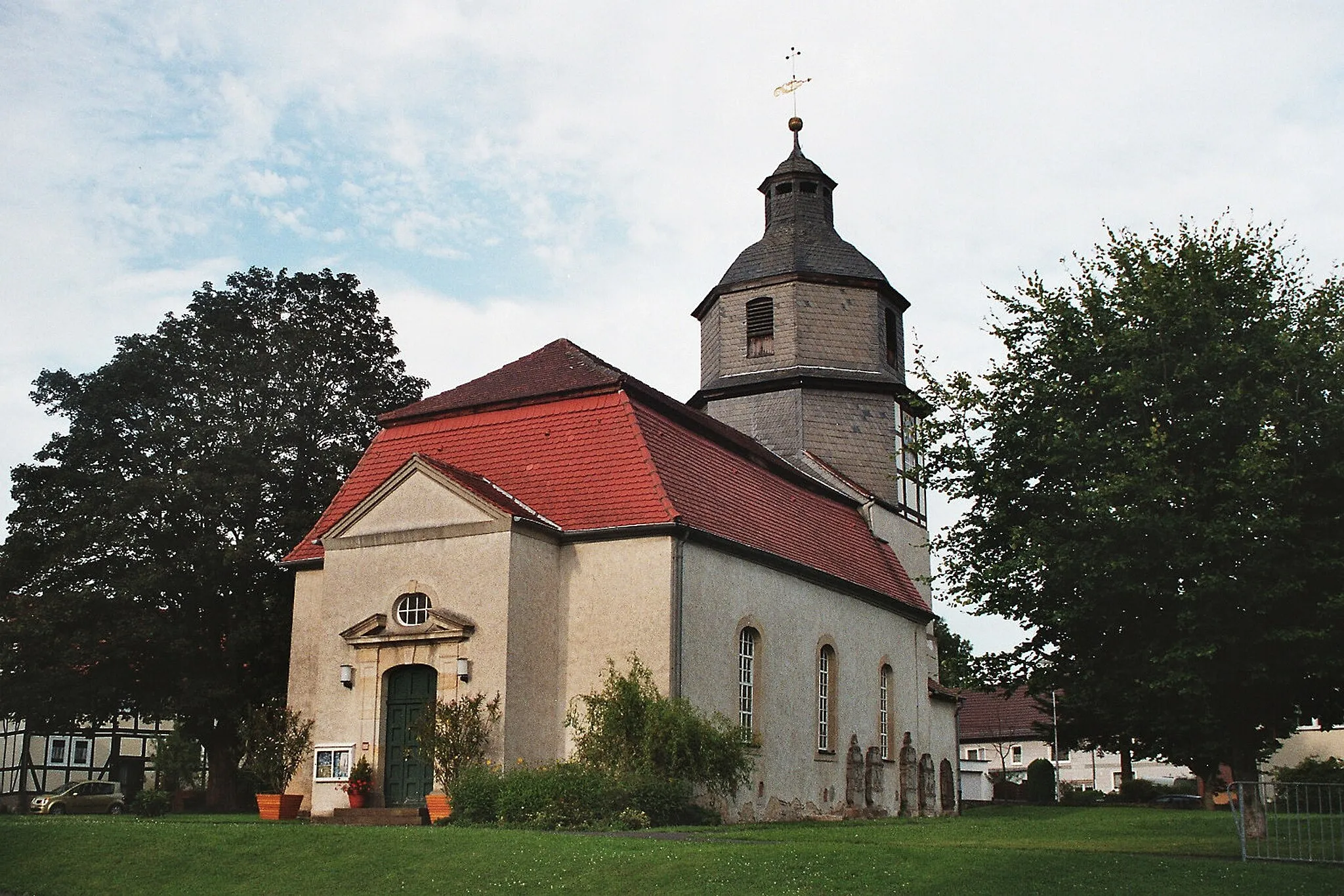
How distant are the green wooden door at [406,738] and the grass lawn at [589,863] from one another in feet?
12.7

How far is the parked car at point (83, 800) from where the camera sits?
39.9 m

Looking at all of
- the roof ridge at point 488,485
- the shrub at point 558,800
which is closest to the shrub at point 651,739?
the shrub at point 558,800

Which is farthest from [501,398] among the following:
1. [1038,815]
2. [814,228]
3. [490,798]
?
[1038,815]

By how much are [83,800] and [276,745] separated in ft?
67.4

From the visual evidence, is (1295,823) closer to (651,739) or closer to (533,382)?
(651,739)

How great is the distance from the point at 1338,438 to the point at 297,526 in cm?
2451

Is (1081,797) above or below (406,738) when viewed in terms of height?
below

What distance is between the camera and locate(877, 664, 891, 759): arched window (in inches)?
1202

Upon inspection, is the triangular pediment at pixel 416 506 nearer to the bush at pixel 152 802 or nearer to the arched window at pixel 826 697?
the bush at pixel 152 802

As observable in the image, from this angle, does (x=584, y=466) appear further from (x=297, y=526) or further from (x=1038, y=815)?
(x=1038, y=815)

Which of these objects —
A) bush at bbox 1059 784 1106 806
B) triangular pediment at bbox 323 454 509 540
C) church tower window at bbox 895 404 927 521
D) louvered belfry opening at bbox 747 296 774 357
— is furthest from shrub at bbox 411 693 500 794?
bush at bbox 1059 784 1106 806

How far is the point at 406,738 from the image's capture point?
74.7 feet

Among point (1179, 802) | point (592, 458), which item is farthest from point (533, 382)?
point (1179, 802)

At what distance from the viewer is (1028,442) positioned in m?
22.2
